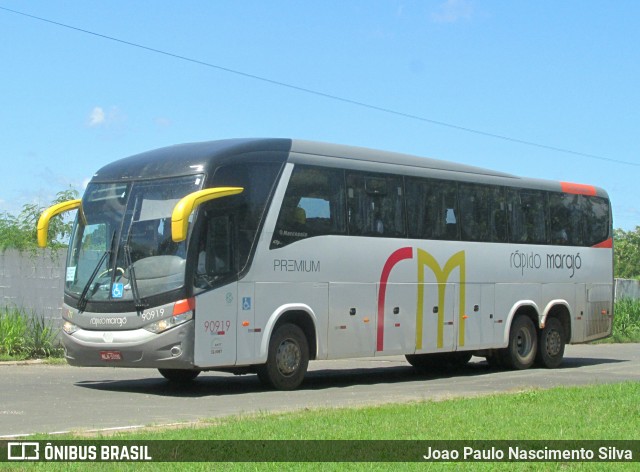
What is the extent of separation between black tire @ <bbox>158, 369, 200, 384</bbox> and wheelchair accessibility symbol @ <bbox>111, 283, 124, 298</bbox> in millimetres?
2442

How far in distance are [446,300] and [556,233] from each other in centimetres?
409

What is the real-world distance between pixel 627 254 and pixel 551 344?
51025 millimetres

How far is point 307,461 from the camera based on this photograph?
917 cm

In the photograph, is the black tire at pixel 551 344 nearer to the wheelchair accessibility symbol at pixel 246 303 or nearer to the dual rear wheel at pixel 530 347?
the dual rear wheel at pixel 530 347

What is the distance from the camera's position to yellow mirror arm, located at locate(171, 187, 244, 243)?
14.8m

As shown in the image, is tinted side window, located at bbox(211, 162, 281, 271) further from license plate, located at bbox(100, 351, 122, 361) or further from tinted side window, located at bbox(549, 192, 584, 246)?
tinted side window, located at bbox(549, 192, 584, 246)

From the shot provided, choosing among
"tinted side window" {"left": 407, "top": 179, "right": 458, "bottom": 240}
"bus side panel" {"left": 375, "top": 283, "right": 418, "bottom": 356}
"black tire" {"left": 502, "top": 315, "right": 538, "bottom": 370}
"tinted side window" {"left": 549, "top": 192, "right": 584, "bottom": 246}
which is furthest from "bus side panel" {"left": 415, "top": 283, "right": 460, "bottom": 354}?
"tinted side window" {"left": 549, "top": 192, "right": 584, "bottom": 246}

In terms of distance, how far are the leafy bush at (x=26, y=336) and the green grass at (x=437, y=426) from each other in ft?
36.8

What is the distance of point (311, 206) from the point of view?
17.8 m

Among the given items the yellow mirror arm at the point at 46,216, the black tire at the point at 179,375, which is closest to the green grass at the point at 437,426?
the black tire at the point at 179,375

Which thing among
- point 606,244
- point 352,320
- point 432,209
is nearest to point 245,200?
point 352,320

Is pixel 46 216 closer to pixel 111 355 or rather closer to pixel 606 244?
pixel 111 355

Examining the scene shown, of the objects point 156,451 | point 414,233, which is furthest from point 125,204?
point 156,451

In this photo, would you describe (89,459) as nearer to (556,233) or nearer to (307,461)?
(307,461)
